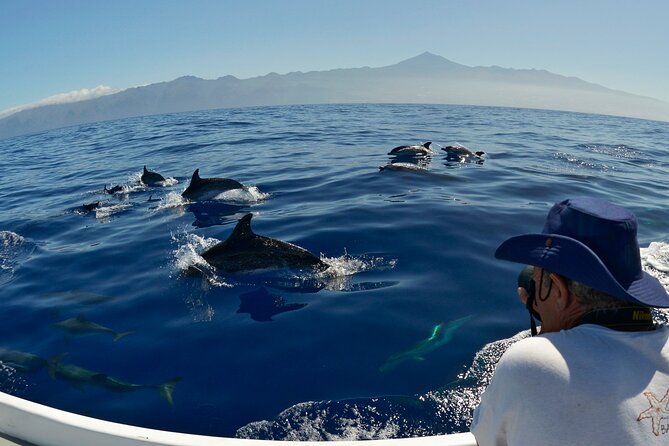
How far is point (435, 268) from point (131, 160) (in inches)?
871

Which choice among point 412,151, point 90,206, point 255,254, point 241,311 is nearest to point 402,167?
point 412,151

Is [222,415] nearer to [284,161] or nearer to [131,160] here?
[284,161]

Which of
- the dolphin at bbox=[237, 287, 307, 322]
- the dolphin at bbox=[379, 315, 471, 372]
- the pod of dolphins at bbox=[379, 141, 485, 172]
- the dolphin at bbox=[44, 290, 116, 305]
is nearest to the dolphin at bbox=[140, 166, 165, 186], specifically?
the pod of dolphins at bbox=[379, 141, 485, 172]

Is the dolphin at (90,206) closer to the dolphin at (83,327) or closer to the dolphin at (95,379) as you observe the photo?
the dolphin at (83,327)

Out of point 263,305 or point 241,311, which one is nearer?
point 241,311

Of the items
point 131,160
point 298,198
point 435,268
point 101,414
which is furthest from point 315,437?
point 131,160

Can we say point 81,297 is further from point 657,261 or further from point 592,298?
point 657,261

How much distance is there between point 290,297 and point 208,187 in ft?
23.9

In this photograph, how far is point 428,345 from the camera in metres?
6.32

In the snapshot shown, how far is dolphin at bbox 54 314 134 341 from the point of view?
711cm

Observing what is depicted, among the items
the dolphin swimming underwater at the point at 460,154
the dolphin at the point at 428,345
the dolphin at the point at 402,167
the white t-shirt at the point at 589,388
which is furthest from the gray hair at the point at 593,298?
the dolphin swimming underwater at the point at 460,154

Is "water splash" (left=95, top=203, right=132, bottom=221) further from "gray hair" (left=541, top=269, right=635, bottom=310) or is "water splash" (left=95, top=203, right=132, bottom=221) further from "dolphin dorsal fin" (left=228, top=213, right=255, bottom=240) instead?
"gray hair" (left=541, top=269, right=635, bottom=310)

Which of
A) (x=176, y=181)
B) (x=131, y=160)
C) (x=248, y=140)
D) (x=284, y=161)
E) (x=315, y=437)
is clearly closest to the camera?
(x=315, y=437)

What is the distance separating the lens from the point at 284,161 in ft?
70.2
